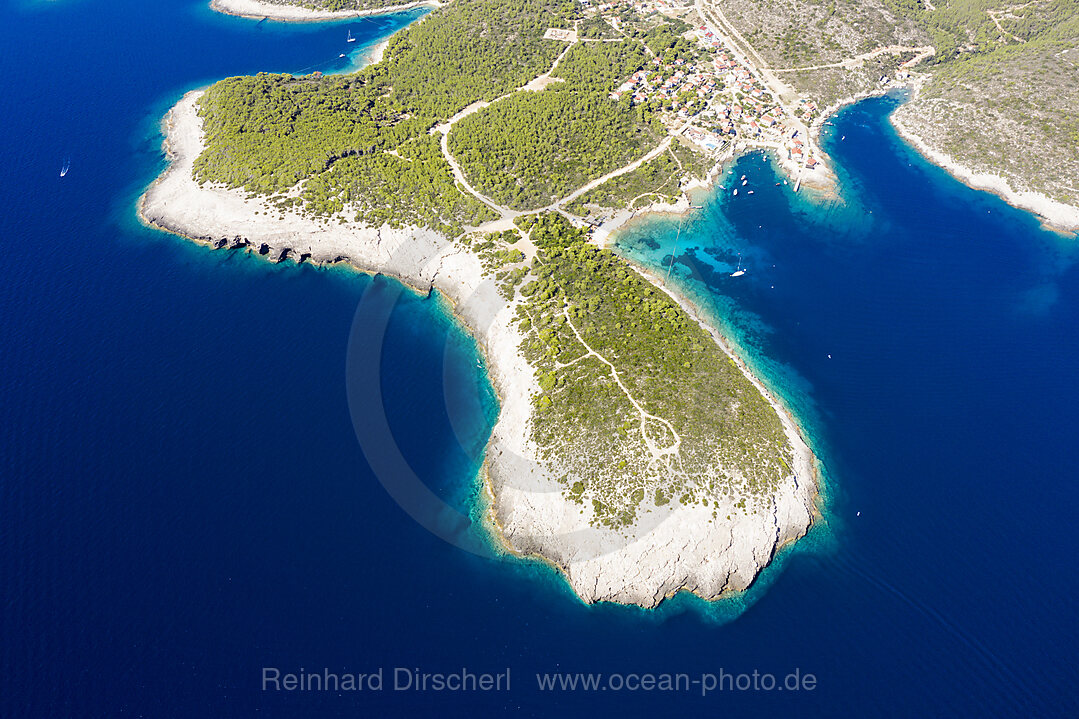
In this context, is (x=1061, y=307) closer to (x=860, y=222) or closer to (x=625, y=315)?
(x=860, y=222)

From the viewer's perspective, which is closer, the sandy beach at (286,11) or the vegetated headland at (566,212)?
the vegetated headland at (566,212)

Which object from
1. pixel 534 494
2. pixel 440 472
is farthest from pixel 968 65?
pixel 440 472

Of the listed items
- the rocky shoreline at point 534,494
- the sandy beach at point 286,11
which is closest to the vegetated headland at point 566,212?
the rocky shoreline at point 534,494

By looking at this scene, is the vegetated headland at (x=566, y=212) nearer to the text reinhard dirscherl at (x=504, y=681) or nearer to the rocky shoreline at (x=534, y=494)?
the rocky shoreline at (x=534, y=494)

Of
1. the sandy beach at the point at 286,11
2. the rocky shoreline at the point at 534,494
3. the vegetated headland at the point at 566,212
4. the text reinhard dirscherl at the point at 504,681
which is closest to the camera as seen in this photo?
the text reinhard dirscherl at the point at 504,681

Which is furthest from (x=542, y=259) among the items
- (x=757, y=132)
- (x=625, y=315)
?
(x=757, y=132)

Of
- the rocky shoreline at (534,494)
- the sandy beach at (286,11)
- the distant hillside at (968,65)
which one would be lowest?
the rocky shoreline at (534,494)
